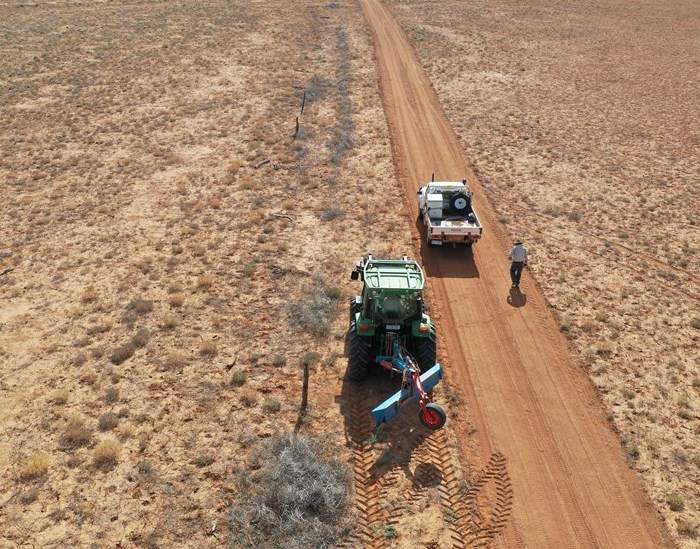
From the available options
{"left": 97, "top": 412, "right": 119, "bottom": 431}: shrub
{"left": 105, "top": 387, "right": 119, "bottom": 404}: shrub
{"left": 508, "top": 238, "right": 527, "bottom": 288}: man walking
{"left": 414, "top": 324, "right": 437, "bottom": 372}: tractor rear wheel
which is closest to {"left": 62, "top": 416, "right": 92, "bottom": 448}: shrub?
{"left": 97, "top": 412, "right": 119, "bottom": 431}: shrub

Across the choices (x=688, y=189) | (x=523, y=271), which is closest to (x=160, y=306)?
(x=523, y=271)

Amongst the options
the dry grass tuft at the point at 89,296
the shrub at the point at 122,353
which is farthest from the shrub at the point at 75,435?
the dry grass tuft at the point at 89,296

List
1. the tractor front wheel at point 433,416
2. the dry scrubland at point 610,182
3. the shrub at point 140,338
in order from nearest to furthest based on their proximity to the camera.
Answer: the tractor front wheel at point 433,416 < the dry scrubland at point 610,182 < the shrub at point 140,338

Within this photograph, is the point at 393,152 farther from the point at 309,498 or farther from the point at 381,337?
the point at 309,498

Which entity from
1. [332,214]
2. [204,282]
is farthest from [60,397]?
[332,214]

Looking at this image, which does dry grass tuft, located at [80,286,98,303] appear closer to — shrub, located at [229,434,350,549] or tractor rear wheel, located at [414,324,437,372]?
shrub, located at [229,434,350,549]

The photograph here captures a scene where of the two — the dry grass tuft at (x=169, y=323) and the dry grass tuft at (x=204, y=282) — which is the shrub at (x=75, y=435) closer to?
the dry grass tuft at (x=169, y=323)
